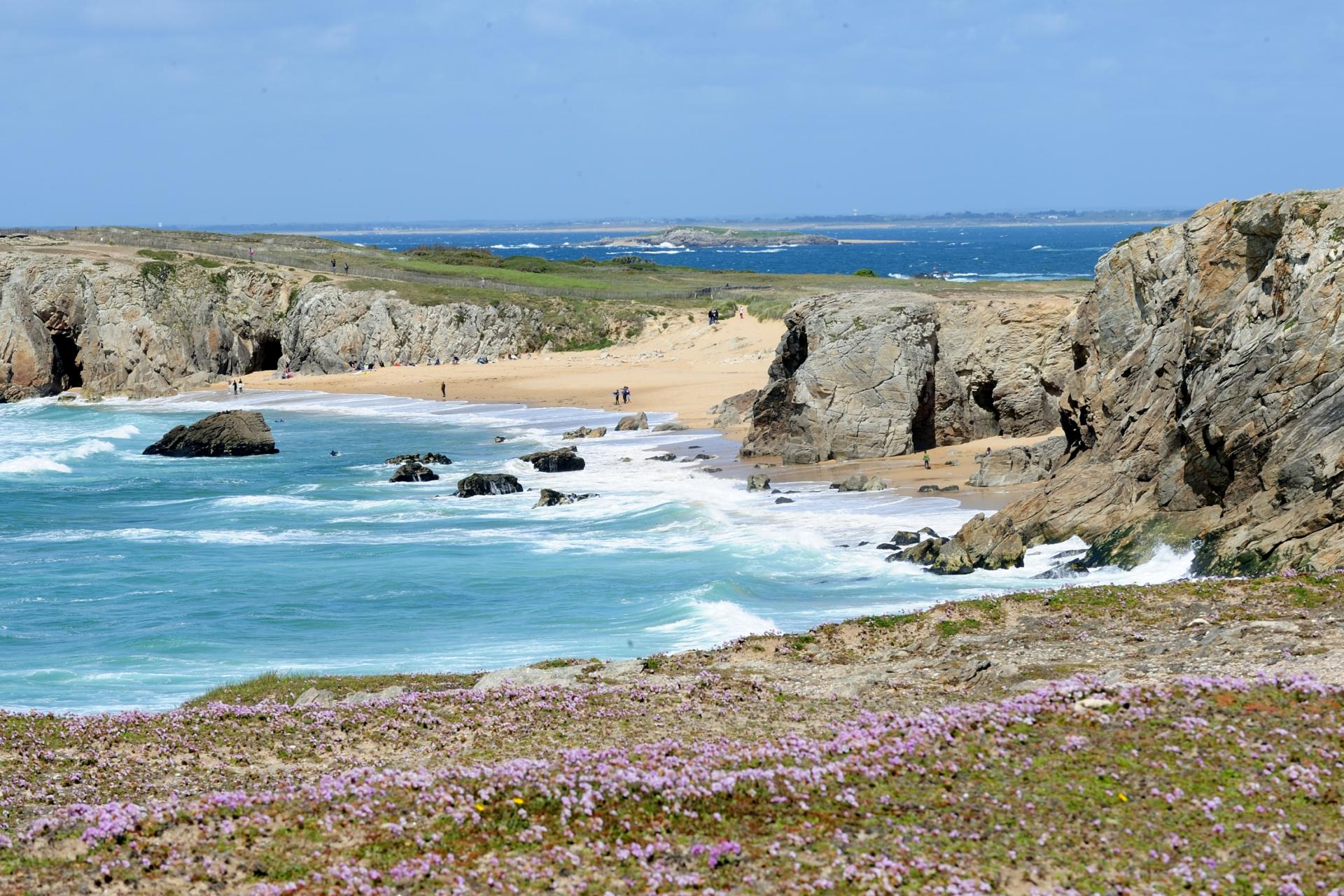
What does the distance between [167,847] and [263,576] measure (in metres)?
19.5

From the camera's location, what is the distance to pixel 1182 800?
448 inches

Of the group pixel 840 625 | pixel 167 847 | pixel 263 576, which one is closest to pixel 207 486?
pixel 263 576

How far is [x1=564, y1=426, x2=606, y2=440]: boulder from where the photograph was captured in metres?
51.1

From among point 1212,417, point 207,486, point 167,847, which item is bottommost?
point 207,486

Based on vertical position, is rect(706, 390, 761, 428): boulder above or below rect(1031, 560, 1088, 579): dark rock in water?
below

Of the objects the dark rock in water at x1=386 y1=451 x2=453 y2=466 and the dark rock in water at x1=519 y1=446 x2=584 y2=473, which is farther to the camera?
the dark rock in water at x1=386 y1=451 x2=453 y2=466

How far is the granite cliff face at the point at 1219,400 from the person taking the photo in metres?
21.9

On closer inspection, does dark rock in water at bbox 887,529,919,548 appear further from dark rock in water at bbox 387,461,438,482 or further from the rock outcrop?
dark rock in water at bbox 387,461,438,482

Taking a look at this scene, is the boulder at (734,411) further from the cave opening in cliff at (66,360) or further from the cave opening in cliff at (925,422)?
the cave opening in cliff at (66,360)

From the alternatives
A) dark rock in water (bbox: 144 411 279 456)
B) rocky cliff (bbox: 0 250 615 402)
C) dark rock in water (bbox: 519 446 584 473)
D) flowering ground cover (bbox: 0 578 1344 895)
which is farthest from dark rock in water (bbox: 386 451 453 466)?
rocky cliff (bbox: 0 250 615 402)

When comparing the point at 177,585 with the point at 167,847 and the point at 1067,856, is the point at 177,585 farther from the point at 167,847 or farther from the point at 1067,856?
the point at 1067,856

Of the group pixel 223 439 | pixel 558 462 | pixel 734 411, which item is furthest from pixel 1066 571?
pixel 223 439

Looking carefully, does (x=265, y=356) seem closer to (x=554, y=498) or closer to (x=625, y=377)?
(x=625, y=377)

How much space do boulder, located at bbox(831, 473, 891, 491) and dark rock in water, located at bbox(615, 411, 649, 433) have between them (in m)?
17.1
